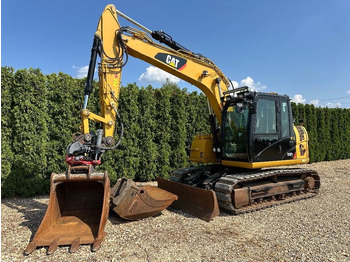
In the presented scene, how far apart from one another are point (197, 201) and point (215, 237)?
1.13m

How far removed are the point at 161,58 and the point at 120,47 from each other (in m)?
0.87

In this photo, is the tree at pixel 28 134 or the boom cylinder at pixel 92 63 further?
the tree at pixel 28 134

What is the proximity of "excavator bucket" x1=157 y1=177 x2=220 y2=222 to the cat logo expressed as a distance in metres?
2.57

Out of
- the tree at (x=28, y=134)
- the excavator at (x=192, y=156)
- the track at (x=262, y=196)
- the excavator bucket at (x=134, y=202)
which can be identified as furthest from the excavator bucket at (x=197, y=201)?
the tree at (x=28, y=134)

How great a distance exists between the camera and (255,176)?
223 inches

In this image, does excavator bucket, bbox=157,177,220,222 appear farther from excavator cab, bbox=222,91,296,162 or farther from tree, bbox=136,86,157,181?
tree, bbox=136,86,157,181

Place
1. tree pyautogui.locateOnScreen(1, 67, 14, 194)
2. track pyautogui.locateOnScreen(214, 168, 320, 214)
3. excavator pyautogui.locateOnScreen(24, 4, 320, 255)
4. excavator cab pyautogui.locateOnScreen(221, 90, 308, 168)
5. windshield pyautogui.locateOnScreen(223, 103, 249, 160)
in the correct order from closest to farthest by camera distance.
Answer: excavator pyautogui.locateOnScreen(24, 4, 320, 255), track pyautogui.locateOnScreen(214, 168, 320, 214), excavator cab pyautogui.locateOnScreen(221, 90, 308, 168), windshield pyautogui.locateOnScreen(223, 103, 249, 160), tree pyautogui.locateOnScreen(1, 67, 14, 194)

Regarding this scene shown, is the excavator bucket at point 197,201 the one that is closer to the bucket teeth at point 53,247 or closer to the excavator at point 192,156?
the excavator at point 192,156

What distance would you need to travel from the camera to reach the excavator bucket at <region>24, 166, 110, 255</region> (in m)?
3.76

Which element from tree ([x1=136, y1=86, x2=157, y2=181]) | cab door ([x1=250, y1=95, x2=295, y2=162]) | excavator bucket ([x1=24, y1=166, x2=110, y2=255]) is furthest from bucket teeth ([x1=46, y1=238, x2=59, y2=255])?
tree ([x1=136, y1=86, x2=157, y2=181])

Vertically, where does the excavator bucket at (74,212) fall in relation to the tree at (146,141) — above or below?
below

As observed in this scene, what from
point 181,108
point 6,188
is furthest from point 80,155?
point 181,108

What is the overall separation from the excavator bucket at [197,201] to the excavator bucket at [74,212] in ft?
5.62

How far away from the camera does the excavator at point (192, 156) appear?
4195 mm
